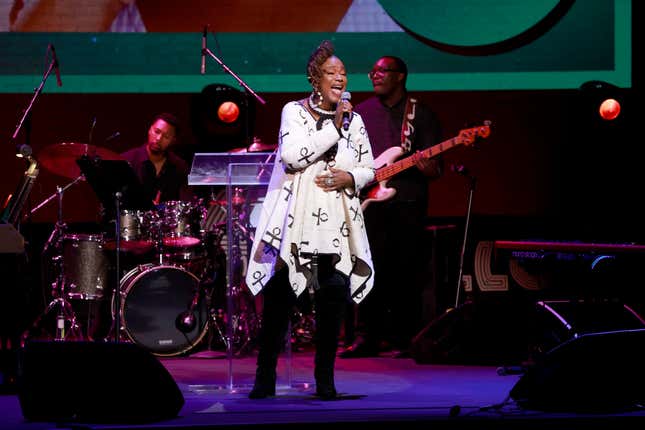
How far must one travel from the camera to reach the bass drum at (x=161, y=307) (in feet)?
26.3

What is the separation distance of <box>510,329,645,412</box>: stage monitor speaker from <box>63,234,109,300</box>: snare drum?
14.5 ft

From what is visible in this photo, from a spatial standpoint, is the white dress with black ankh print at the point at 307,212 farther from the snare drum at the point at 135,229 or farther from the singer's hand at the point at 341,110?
the snare drum at the point at 135,229

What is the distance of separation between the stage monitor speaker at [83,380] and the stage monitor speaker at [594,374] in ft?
A: 5.42

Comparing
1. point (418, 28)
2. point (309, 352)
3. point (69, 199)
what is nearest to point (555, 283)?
point (309, 352)

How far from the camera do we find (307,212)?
5031 millimetres

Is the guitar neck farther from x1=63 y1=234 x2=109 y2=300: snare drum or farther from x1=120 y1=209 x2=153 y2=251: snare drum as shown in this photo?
x1=63 y1=234 x2=109 y2=300: snare drum

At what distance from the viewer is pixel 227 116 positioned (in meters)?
8.52

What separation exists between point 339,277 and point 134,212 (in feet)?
10.5

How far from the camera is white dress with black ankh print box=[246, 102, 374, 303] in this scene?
4.99 meters

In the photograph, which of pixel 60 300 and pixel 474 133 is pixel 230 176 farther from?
pixel 60 300

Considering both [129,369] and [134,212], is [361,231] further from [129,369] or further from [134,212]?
[134,212]

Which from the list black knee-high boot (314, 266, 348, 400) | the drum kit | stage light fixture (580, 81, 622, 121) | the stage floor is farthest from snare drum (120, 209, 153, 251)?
stage light fixture (580, 81, 622, 121)

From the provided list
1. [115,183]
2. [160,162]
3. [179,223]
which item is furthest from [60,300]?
[115,183]

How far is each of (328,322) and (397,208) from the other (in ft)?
8.83
